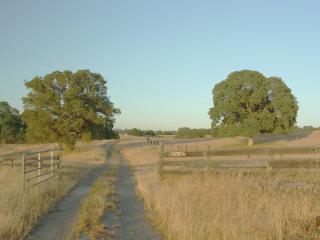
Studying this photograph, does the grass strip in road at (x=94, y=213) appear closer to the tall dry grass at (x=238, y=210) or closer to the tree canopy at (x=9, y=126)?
the tall dry grass at (x=238, y=210)

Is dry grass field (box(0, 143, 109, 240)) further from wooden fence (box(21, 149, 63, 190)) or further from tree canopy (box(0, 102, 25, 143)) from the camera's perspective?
tree canopy (box(0, 102, 25, 143))

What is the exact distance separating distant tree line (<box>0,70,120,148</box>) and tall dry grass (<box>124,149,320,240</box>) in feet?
102

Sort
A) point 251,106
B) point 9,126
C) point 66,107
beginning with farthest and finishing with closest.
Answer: point 9,126 < point 251,106 < point 66,107

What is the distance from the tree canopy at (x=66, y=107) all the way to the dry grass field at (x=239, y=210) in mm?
30741

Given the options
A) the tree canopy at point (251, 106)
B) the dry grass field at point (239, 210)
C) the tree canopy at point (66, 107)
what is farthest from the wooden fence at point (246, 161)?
the tree canopy at point (251, 106)

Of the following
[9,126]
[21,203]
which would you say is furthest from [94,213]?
[9,126]

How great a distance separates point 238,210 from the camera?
9648 mm

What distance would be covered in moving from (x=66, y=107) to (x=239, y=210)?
36.3 meters

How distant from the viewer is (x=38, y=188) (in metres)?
14.6

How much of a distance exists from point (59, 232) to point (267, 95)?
50.6 metres

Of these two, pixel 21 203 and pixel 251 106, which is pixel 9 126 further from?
pixel 21 203

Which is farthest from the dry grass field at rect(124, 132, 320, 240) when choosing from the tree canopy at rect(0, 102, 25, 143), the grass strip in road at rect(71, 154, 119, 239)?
the tree canopy at rect(0, 102, 25, 143)

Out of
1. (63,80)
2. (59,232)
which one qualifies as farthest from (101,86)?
(59,232)

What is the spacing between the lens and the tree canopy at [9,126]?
88.1 meters
